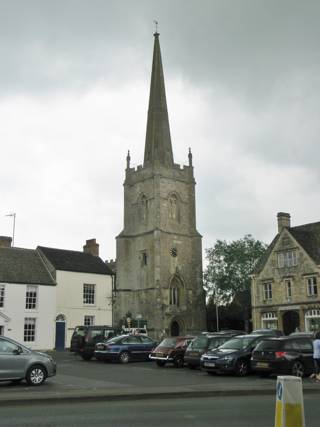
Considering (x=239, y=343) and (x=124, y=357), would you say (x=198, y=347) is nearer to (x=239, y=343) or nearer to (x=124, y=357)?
(x=239, y=343)

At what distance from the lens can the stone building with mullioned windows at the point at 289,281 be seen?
45438mm

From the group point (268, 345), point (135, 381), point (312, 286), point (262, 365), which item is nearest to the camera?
point (135, 381)

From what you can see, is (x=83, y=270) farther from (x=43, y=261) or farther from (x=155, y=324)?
(x=155, y=324)

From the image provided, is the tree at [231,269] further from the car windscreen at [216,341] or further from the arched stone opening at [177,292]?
the car windscreen at [216,341]

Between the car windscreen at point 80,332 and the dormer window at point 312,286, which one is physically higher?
the dormer window at point 312,286

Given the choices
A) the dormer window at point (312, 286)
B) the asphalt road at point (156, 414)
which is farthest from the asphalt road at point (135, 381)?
the dormer window at point (312, 286)

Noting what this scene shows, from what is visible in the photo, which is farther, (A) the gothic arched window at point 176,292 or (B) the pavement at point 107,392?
(A) the gothic arched window at point 176,292

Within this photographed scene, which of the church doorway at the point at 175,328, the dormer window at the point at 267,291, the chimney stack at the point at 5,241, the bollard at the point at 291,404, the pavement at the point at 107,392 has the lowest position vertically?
the pavement at the point at 107,392

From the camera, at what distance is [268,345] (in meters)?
19.7

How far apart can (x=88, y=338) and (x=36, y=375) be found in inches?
623

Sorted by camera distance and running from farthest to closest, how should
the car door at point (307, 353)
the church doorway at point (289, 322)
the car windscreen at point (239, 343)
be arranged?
1. the church doorway at point (289, 322)
2. the car windscreen at point (239, 343)
3. the car door at point (307, 353)

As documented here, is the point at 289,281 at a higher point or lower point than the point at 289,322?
higher

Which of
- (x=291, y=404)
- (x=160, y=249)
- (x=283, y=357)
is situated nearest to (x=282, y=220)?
(x=160, y=249)

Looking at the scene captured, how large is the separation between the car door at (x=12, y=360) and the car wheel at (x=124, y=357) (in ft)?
42.9
